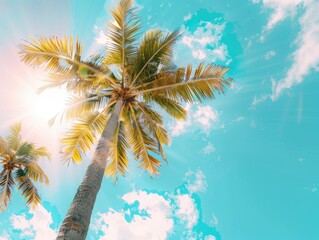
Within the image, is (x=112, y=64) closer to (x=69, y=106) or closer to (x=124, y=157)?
(x=69, y=106)

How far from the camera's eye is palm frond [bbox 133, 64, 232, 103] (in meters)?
8.83

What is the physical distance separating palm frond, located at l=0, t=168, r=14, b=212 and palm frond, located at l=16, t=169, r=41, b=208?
434 mm

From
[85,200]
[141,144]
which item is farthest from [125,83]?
[85,200]

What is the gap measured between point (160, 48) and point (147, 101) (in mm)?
1969

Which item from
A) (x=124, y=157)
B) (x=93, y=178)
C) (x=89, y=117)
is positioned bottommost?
(x=93, y=178)

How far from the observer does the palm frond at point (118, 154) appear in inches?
396

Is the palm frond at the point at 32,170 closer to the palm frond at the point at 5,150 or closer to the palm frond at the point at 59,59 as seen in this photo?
the palm frond at the point at 5,150

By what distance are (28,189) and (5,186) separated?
1125mm

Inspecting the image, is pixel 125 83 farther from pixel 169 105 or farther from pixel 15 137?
pixel 15 137

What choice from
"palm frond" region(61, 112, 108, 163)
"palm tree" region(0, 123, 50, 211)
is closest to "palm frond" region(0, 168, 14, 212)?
"palm tree" region(0, 123, 50, 211)

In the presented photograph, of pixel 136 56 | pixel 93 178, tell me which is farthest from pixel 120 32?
pixel 93 178

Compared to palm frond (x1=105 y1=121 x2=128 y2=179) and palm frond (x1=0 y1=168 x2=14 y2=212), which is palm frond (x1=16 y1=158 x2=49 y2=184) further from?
palm frond (x1=105 y1=121 x2=128 y2=179)

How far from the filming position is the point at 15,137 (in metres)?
16.1

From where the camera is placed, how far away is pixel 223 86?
888 cm
